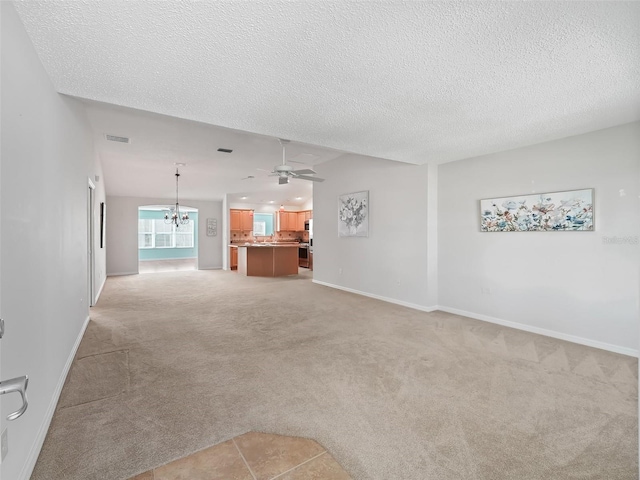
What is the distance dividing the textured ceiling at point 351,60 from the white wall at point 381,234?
2229 millimetres

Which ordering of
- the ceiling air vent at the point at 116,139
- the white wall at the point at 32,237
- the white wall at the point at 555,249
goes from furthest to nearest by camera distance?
1. the ceiling air vent at the point at 116,139
2. the white wall at the point at 555,249
3. the white wall at the point at 32,237


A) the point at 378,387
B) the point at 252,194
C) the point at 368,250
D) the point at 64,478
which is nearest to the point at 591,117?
the point at 378,387

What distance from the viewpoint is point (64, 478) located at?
1681 millimetres

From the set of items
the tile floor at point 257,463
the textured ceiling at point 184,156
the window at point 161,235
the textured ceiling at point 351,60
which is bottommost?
the tile floor at point 257,463

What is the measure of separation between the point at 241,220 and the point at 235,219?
0.79ft

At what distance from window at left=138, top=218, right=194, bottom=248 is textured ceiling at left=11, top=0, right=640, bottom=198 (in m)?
13.7

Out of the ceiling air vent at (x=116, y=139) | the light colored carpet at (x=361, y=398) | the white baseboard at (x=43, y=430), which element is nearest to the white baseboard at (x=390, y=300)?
the light colored carpet at (x=361, y=398)

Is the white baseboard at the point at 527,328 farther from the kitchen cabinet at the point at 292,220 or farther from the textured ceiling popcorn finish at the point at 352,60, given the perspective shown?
the kitchen cabinet at the point at 292,220

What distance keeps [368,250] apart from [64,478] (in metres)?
5.39

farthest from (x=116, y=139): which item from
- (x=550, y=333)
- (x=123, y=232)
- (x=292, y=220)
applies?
(x=292, y=220)

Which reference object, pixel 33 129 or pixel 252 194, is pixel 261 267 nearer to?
pixel 252 194

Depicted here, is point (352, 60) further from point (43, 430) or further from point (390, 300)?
point (390, 300)

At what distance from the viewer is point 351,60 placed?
86.6 inches

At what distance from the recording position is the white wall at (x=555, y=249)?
348 cm
